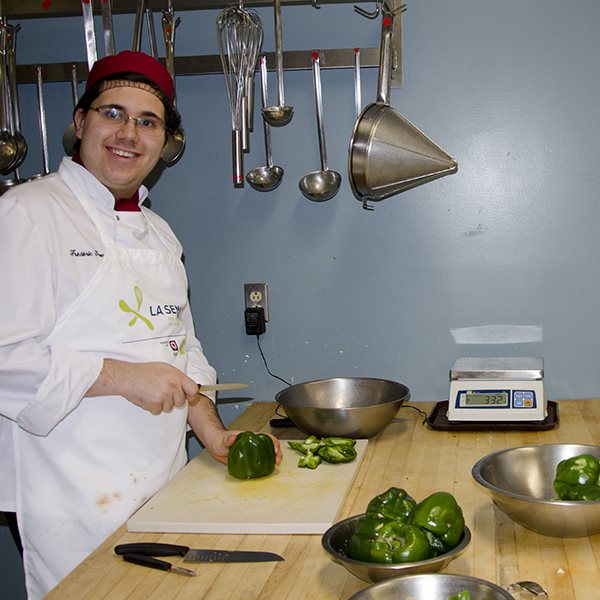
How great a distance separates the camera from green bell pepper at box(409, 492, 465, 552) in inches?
48.1

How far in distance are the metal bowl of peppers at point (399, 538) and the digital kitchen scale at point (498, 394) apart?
2.72 ft

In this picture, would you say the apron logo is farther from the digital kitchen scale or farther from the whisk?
the digital kitchen scale

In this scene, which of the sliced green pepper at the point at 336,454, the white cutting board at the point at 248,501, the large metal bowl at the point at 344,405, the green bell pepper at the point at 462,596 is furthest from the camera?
the large metal bowl at the point at 344,405

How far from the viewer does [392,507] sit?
127 cm

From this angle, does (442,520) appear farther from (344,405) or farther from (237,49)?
(237,49)

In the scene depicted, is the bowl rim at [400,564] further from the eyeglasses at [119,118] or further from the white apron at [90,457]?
the eyeglasses at [119,118]

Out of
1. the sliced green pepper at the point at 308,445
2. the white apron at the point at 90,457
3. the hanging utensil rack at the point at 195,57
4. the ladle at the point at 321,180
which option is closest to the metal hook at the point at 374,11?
the hanging utensil rack at the point at 195,57

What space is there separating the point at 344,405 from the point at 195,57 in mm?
1062

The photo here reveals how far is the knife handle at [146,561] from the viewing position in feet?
4.35

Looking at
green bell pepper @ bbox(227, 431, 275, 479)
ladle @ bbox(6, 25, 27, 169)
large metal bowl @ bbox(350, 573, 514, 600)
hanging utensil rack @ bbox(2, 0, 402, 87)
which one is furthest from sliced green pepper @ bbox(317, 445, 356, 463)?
ladle @ bbox(6, 25, 27, 169)

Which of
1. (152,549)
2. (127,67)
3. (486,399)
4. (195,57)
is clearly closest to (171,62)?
(195,57)

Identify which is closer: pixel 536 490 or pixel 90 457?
pixel 536 490

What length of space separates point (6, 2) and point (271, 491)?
1.66 meters

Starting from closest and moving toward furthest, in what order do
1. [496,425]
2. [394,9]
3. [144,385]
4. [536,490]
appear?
[536,490], [144,385], [496,425], [394,9]
